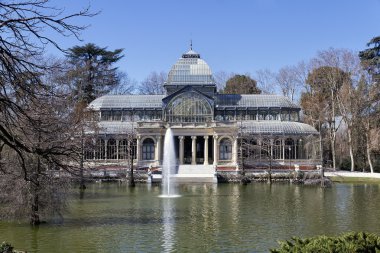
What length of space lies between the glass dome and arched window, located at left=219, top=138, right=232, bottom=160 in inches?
352

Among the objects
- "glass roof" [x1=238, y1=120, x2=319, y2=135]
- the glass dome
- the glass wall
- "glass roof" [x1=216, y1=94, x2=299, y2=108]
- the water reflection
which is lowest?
the water reflection

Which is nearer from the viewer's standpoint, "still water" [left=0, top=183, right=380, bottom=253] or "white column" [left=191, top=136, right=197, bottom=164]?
"still water" [left=0, top=183, right=380, bottom=253]

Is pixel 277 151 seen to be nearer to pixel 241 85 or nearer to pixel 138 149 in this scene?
pixel 138 149

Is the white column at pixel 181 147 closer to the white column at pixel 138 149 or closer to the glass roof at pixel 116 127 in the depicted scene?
the white column at pixel 138 149

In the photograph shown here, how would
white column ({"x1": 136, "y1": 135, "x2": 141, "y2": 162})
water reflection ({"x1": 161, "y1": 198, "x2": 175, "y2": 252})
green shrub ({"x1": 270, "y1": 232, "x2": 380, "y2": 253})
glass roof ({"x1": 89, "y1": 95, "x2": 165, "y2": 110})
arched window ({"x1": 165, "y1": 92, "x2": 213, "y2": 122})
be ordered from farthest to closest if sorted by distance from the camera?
glass roof ({"x1": 89, "y1": 95, "x2": 165, "y2": 110})
arched window ({"x1": 165, "y1": 92, "x2": 213, "y2": 122})
white column ({"x1": 136, "y1": 135, "x2": 141, "y2": 162})
water reflection ({"x1": 161, "y1": 198, "x2": 175, "y2": 252})
green shrub ({"x1": 270, "y1": 232, "x2": 380, "y2": 253})

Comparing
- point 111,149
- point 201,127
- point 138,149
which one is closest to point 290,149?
point 201,127

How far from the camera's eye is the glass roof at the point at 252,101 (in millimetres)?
63531

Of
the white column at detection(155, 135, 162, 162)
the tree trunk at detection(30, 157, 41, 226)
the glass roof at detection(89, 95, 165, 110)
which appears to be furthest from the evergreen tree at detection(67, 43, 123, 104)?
the tree trunk at detection(30, 157, 41, 226)

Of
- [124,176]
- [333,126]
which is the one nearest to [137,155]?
[124,176]

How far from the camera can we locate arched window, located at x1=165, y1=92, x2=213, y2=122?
203 feet

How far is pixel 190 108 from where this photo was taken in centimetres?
6181

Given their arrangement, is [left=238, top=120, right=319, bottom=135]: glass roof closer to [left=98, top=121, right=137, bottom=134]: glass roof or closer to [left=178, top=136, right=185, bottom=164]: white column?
[left=178, top=136, right=185, bottom=164]: white column

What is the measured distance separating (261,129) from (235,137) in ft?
11.7

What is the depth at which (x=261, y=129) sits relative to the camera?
60188 mm
